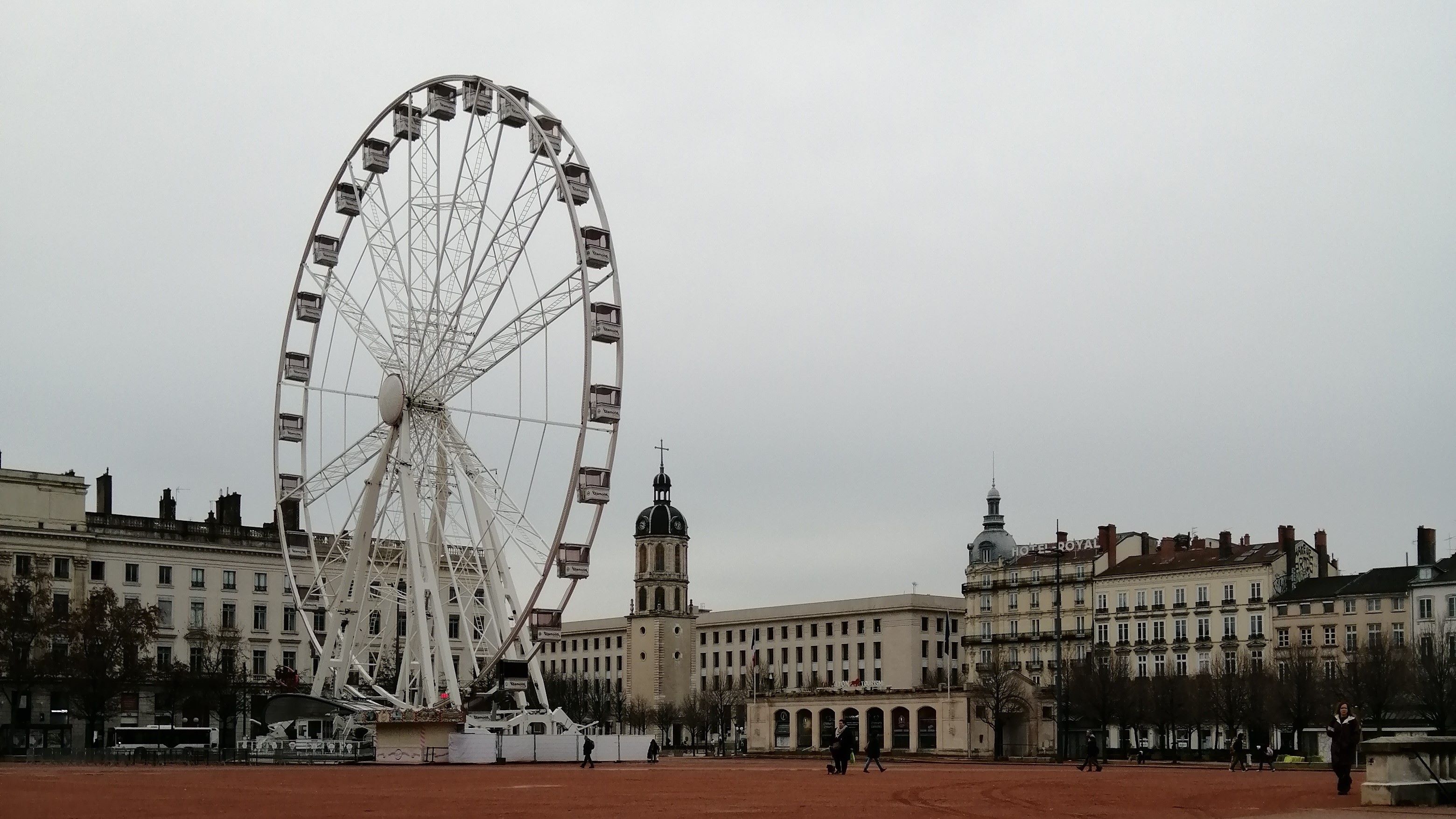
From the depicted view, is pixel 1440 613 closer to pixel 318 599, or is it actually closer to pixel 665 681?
pixel 318 599

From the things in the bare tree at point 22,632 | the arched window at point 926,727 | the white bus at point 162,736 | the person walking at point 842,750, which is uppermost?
the bare tree at point 22,632

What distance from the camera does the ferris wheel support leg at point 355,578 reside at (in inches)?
2586

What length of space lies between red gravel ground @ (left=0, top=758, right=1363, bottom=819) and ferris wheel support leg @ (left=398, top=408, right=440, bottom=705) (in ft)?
31.7

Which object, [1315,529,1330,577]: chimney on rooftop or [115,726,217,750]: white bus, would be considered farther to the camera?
[1315,529,1330,577]: chimney on rooftop

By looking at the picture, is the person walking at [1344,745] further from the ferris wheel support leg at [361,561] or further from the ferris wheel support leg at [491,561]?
the ferris wheel support leg at [361,561]

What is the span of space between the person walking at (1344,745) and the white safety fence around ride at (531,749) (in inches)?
1467

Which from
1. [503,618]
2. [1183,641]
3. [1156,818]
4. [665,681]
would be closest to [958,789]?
[1156,818]

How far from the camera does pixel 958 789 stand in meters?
36.6

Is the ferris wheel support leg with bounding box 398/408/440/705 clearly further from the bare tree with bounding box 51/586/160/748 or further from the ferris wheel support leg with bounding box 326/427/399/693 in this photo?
the bare tree with bounding box 51/586/160/748

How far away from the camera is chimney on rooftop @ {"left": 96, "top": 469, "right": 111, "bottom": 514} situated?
109312mm

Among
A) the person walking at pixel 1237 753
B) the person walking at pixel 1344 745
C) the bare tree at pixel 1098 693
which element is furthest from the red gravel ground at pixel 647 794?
the bare tree at pixel 1098 693

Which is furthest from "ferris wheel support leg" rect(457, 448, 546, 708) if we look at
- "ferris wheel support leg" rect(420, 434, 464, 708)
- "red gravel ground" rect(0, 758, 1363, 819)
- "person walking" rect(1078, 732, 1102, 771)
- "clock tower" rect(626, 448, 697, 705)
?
"clock tower" rect(626, 448, 697, 705)

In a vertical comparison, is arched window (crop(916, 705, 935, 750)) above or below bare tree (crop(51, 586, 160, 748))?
below

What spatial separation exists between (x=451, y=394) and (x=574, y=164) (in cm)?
948
